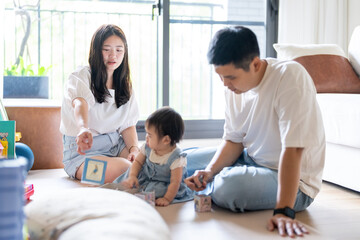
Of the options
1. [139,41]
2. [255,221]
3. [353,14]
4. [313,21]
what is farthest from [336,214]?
[139,41]

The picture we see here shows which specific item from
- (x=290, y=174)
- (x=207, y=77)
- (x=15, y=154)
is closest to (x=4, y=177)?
(x=290, y=174)

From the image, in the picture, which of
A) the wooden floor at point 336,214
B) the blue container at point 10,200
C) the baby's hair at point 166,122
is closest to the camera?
the blue container at point 10,200

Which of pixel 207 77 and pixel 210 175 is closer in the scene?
pixel 210 175

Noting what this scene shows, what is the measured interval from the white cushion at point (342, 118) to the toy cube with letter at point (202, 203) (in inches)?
30.8

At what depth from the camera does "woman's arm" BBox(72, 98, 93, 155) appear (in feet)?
6.14

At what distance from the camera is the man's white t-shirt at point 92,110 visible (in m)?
2.24

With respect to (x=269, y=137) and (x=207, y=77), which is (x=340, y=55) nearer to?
(x=269, y=137)

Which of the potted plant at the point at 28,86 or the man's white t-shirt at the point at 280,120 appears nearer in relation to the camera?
the man's white t-shirt at the point at 280,120

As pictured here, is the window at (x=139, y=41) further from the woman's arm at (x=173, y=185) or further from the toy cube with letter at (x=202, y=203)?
the toy cube with letter at (x=202, y=203)

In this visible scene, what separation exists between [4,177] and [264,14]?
3446mm

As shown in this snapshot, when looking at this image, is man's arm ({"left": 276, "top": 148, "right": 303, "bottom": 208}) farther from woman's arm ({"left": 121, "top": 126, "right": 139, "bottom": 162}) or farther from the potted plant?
the potted plant

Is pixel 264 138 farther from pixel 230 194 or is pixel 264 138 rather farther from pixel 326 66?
pixel 326 66

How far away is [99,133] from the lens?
2.35m

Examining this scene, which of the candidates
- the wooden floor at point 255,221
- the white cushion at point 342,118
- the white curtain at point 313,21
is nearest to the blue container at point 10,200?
the wooden floor at point 255,221
